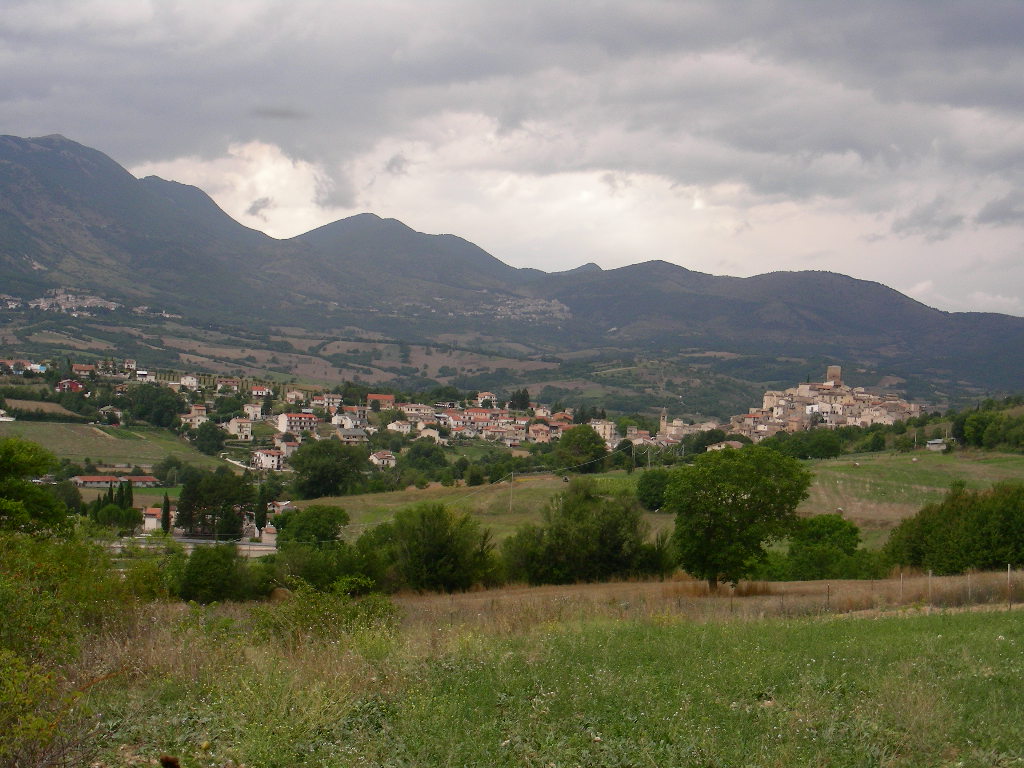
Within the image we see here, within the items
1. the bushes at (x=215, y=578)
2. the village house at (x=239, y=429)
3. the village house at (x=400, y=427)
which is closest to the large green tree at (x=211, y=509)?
the bushes at (x=215, y=578)

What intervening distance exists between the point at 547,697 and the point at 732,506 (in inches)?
696

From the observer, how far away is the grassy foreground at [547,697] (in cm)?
634

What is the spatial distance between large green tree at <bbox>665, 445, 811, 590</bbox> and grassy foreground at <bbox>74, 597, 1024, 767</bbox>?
13.5 meters

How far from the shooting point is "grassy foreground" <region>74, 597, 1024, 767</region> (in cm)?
634

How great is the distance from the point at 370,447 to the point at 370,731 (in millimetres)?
94149

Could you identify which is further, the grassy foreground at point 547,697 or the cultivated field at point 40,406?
the cultivated field at point 40,406

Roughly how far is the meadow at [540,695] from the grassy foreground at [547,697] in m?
0.02

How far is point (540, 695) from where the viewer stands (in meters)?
7.64

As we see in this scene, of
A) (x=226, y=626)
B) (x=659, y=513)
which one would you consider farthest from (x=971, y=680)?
(x=659, y=513)

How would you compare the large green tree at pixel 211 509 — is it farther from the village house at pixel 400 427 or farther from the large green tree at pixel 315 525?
the village house at pixel 400 427

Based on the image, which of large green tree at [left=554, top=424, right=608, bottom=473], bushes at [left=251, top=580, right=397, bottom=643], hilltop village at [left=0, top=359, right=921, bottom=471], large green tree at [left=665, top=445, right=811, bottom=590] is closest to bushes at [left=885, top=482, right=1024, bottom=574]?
large green tree at [left=665, top=445, right=811, bottom=590]

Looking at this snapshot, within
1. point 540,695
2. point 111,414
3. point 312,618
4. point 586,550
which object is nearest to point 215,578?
point 586,550

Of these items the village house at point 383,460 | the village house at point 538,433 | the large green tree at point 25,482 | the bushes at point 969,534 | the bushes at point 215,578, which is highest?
the large green tree at point 25,482

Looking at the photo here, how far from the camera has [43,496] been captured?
75.0 feet
